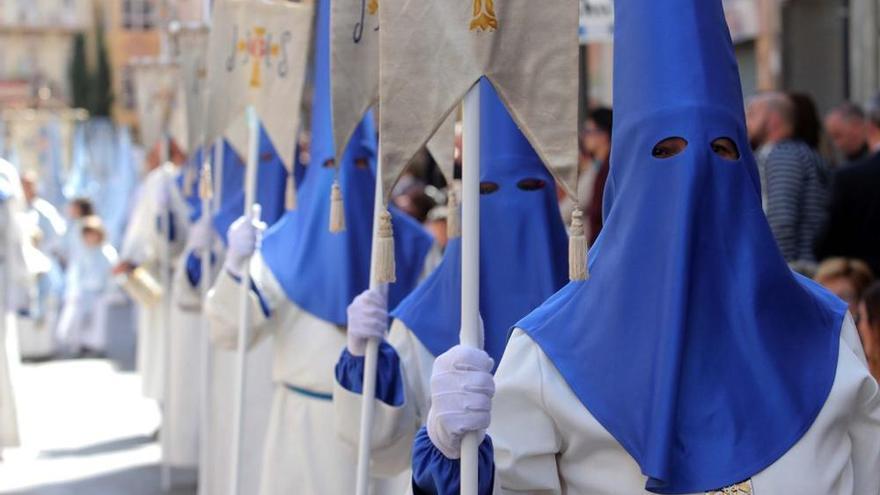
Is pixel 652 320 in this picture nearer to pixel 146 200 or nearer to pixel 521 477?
pixel 521 477

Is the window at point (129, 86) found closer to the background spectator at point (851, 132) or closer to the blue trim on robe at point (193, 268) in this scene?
the blue trim on robe at point (193, 268)

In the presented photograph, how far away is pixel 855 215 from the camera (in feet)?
24.1

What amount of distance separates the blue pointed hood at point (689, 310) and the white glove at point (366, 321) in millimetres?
1221

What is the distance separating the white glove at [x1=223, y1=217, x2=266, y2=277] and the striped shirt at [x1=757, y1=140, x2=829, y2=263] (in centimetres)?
257

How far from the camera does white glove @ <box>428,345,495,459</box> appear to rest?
10.6 ft

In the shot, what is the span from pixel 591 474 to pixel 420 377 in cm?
163

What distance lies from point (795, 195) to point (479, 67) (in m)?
4.43

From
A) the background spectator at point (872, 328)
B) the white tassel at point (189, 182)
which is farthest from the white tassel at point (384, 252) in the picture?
the white tassel at point (189, 182)

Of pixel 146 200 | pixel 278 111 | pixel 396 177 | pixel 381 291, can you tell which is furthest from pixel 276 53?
pixel 146 200

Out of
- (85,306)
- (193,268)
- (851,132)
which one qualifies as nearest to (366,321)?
(851,132)

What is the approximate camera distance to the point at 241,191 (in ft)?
30.6

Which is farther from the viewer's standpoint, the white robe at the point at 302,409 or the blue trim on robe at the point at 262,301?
the blue trim on robe at the point at 262,301

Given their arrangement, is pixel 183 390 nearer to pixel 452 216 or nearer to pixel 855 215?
pixel 855 215

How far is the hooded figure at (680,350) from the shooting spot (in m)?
3.29
